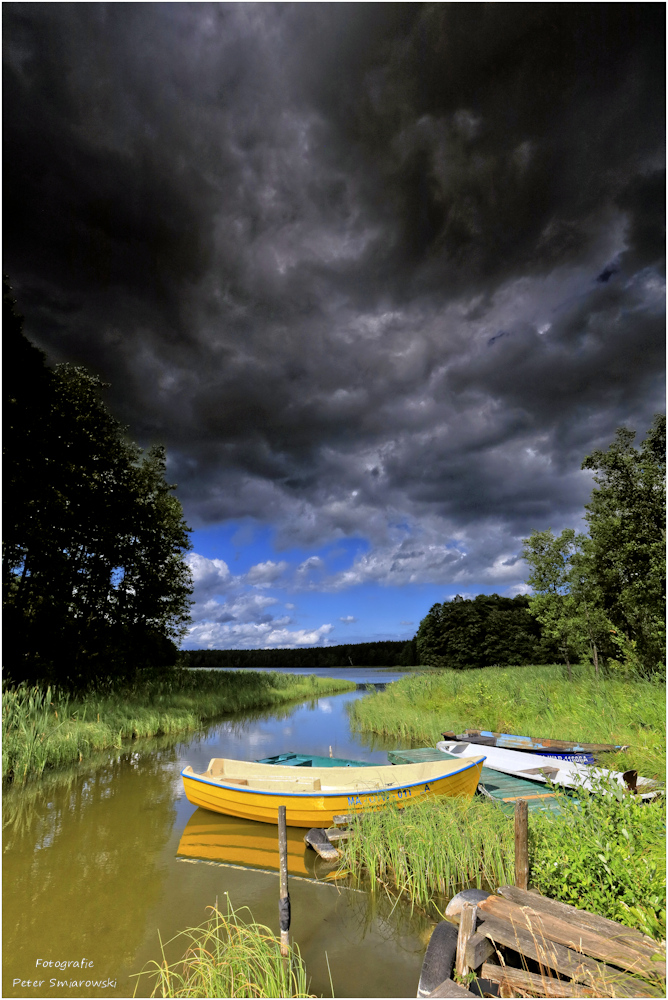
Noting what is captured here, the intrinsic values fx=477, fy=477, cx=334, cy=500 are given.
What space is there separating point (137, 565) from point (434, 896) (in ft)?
80.1

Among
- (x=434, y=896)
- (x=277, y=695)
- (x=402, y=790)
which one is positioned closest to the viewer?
(x=434, y=896)

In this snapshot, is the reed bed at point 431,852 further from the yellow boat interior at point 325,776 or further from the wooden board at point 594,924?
the wooden board at point 594,924

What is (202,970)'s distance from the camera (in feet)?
15.2

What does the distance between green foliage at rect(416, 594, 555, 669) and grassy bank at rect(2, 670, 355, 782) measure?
35.8 metres

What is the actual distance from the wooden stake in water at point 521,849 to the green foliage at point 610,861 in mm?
154

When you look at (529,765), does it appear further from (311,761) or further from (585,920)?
(585,920)

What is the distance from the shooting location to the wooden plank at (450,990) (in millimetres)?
4531

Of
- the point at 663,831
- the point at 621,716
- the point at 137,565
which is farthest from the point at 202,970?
the point at 137,565

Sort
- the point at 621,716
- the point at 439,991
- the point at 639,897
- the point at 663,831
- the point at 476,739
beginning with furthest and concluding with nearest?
1. the point at 476,739
2. the point at 621,716
3. the point at 663,831
4. the point at 639,897
5. the point at 439,991

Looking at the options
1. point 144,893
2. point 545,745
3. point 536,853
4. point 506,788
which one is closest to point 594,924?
point 536,853

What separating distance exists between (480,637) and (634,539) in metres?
46.9

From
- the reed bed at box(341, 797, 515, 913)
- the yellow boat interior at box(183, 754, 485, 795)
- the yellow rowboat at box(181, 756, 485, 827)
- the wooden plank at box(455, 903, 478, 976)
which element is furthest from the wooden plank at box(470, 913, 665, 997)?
the yellow boat interior at box(183, 754, 485, 795)

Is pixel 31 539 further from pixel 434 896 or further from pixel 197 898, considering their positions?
pixel 434 896

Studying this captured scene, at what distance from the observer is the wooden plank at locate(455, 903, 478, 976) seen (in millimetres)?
5121
